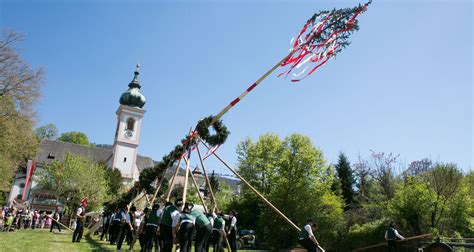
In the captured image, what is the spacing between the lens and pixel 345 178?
4422 cm

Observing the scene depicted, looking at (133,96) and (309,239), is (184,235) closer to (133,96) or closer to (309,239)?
(309,239)

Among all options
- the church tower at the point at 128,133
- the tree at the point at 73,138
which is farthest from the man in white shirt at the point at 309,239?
the tree at the point at 73,138

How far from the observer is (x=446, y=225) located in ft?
74.7

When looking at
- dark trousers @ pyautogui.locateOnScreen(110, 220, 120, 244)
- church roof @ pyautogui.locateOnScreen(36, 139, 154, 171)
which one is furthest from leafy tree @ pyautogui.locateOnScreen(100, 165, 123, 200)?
dark trousers @ pyautogui.locateOnScreen(110, 220, 120, 244)

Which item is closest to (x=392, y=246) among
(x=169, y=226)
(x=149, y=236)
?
(x=169, y=226)

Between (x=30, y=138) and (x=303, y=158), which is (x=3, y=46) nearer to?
(x=30, y=138)

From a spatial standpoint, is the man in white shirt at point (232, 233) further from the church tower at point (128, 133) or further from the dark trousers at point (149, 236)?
the church tower at point (128, 133)

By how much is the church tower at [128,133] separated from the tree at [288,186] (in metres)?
23.3

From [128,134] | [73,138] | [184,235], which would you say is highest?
[73,138]

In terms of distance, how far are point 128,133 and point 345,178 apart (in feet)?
120

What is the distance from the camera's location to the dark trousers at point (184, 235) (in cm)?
1032

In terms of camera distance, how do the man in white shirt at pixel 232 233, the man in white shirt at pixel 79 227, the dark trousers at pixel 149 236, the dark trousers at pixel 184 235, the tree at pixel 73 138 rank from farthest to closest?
the tree at pixel 73 138 < the man in white shirt at pixel 79 227 < the man in white shirt at pixel 232 233 < the dark trousers at pixel 149 236 < the dark trousers at pixel 184 235

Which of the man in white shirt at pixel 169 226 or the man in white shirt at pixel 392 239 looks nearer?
the man in white shirt at pixel 169 226

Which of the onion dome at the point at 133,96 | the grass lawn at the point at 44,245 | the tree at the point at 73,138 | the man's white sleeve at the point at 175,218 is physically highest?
the onion dome at the point at 133,96
